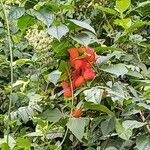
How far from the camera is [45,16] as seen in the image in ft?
4.21

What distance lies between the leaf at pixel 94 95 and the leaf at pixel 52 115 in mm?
169

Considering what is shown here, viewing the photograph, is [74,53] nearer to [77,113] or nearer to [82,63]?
[82,63]

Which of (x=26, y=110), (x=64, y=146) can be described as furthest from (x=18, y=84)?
(x=64, y=146)

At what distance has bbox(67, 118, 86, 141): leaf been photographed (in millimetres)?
1263

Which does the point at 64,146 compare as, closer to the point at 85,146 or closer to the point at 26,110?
the point at 85,146

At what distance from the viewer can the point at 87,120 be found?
1393mm

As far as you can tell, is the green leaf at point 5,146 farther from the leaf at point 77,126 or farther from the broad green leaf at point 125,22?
the broad green leaf at point 125,22

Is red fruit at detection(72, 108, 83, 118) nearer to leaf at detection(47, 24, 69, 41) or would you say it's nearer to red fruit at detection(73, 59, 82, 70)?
red fruit at detection(73, 59, 82, 70)

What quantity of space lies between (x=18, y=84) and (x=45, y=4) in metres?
0.65

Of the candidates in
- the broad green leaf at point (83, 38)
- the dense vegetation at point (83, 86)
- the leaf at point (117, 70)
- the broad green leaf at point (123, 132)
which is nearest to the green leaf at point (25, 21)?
the dense vegetation at point (83, 86)

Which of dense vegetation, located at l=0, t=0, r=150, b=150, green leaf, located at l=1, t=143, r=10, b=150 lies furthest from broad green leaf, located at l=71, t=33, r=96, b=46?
green leaf, located at l=1, t=143, r=10, b=150

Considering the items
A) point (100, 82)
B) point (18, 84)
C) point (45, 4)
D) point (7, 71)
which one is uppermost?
point (45, 4)

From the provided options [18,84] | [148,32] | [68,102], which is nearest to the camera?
[68,102]

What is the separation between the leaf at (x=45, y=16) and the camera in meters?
1.28
